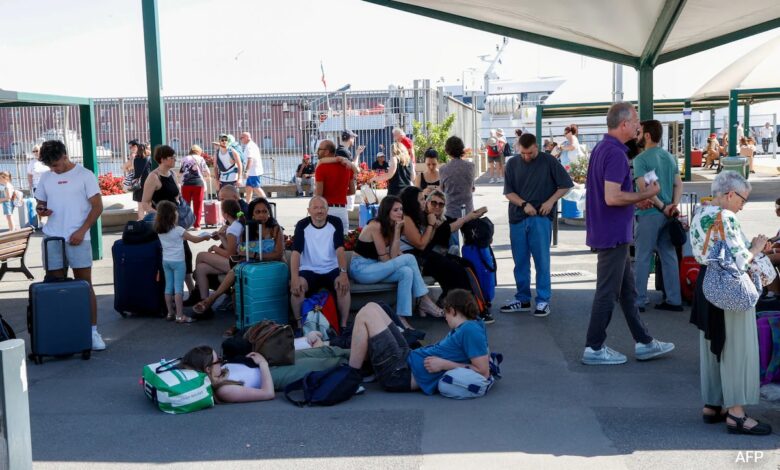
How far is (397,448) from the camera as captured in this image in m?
5.44

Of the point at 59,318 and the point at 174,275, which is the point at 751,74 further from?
the point at 59,318

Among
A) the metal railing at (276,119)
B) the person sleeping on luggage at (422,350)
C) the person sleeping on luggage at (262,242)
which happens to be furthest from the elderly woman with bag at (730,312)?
the metal railing at (276,119)

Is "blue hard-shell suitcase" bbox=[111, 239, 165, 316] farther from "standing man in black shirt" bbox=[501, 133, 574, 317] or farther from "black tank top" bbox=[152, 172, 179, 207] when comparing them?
"standing man in black shirt" bbox=[501, 133, 574, 317]

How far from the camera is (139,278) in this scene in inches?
373

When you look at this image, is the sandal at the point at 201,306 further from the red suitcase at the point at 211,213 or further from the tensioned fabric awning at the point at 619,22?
the red suitcase at the point at 211,213

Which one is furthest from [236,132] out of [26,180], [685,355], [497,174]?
[685,355]

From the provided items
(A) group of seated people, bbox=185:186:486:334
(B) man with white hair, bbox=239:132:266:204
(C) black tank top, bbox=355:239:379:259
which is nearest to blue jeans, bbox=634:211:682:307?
(A) group of seated people, bbox=185:186:486:334

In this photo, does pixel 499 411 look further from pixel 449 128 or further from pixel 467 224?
pixel 449 128

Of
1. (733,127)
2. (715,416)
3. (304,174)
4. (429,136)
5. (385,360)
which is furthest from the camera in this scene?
(429,136)

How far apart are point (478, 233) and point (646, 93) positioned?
3097 mm

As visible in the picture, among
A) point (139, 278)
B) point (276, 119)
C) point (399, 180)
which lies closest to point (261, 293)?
point (139, 278)

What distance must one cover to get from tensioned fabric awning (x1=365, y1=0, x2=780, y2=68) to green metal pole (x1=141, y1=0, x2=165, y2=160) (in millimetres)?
2829

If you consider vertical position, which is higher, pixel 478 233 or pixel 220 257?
pixel 478 233

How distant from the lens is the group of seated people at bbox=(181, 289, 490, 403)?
6.39m
